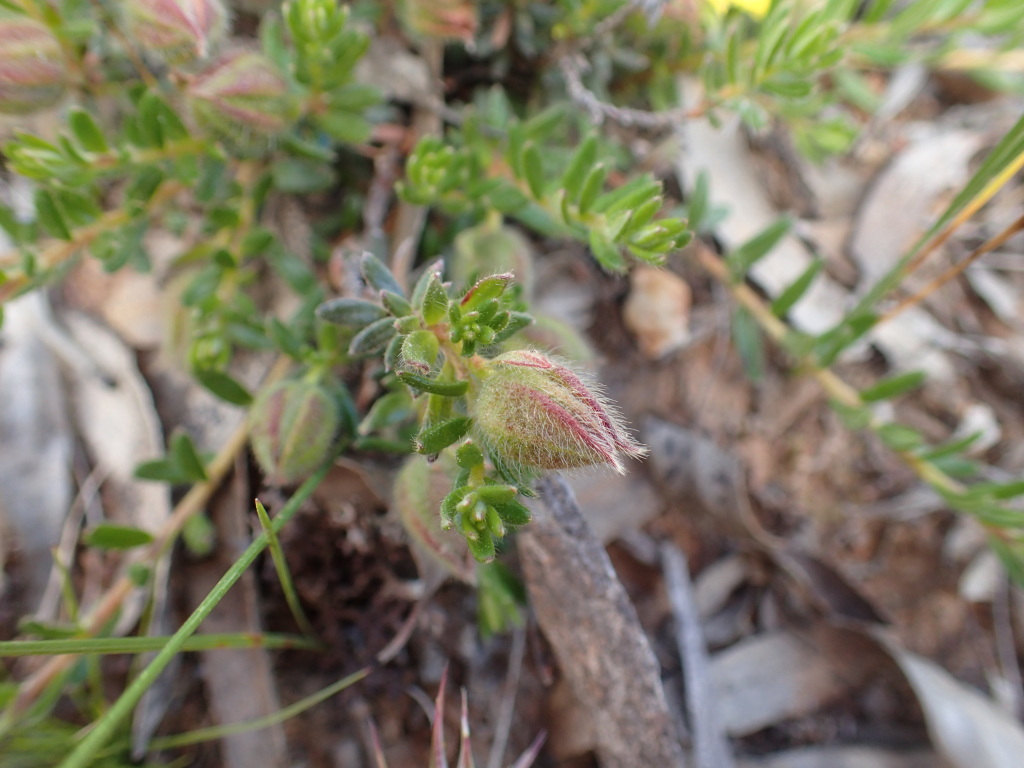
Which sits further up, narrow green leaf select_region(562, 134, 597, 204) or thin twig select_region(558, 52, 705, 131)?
thin twig select_region(558, 52, 705, 131)

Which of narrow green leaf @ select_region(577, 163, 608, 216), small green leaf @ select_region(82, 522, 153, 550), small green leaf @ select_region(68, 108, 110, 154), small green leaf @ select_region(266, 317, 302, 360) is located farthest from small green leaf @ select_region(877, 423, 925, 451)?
small green leaf @ select_region(68, 108, 110, 154)

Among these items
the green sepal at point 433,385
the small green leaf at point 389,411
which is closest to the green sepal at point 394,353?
the green sepal at point 433,385

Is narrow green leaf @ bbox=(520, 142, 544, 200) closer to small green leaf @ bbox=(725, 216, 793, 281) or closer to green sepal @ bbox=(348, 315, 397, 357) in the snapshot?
green sepal @ bbox=(348, 315, 397, 357)

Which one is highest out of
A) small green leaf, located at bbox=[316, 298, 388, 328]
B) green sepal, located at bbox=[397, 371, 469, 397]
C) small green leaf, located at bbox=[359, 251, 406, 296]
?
small green leaf, located at bbox=[359, 251, 406, 296]

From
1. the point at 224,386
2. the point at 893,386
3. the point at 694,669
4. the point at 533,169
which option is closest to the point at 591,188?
the point at 533,169

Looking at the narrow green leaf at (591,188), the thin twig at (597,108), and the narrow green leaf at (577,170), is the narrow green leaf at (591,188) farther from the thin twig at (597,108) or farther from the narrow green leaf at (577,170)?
the thin twig at (597,108)

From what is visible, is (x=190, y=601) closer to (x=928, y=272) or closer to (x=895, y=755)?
(x=895, y=755)
